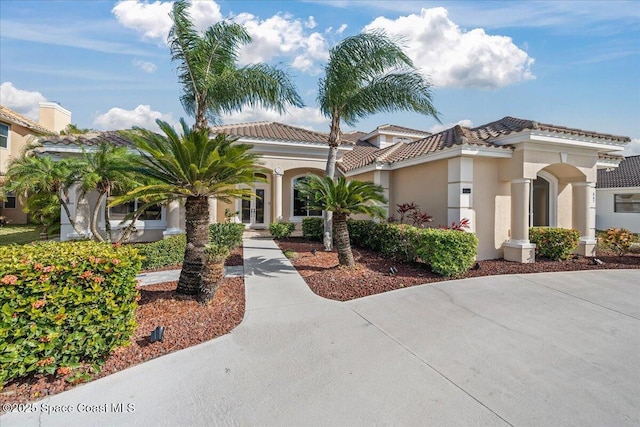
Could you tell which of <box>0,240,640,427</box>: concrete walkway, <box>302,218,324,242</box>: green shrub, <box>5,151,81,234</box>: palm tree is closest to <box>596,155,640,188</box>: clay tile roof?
<box>0,240,640,427</box>: concrete walkway

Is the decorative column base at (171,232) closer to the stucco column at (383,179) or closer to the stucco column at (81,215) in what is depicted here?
the stucco column at (81,215)

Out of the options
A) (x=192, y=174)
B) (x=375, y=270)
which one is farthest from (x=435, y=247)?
(x=192, y=174)

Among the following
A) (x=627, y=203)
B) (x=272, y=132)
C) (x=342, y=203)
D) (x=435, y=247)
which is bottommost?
(x=435, y=247)

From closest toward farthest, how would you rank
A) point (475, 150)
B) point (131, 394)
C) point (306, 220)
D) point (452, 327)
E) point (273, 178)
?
1. point (131, 394)
2. point (452, 327)
3. point (475, 150)
4. point (306, 220)
5. point (273, 178)

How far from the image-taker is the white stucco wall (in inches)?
822

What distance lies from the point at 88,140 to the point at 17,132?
46.5 feet

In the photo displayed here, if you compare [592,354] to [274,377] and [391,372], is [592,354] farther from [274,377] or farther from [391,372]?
[274,377]

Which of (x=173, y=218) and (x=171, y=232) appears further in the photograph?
(x=173, y=218)

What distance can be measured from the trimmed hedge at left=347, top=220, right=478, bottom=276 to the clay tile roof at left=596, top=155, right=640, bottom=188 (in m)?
21.9

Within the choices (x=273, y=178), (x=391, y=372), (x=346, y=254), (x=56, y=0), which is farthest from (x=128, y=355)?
(x=273, y=178)

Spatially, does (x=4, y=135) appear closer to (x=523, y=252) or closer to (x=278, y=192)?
(x=278, y=192)

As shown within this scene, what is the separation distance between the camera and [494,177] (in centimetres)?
1062

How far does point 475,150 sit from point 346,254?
5.57 metres

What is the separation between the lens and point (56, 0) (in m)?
7.44
